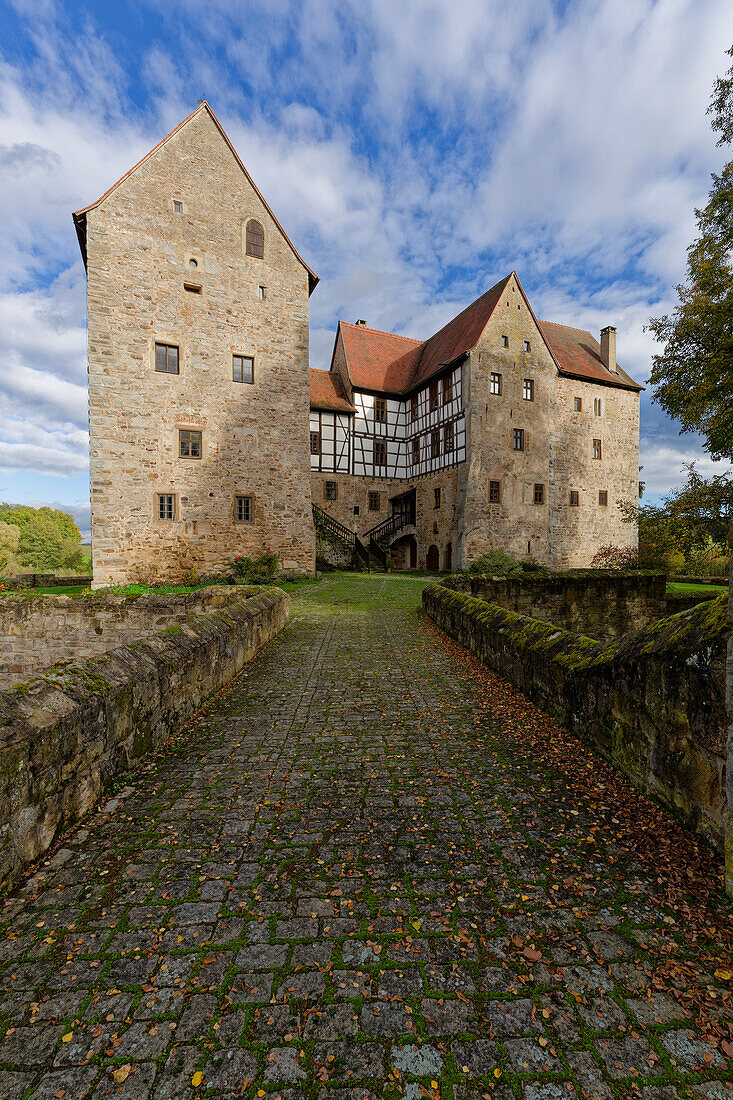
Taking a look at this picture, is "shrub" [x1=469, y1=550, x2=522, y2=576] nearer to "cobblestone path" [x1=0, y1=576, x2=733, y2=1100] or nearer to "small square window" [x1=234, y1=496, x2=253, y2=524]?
"small square window" [x1=234, y1=496, x2=253, y2=524]

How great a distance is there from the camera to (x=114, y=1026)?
1.79 metres

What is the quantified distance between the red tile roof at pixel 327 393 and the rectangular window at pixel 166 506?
12.5 meters

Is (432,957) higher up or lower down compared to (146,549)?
lower down

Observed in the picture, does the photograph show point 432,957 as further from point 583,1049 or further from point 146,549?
point 146,549

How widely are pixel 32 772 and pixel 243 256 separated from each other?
21.8m

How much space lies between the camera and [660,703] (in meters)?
3.15

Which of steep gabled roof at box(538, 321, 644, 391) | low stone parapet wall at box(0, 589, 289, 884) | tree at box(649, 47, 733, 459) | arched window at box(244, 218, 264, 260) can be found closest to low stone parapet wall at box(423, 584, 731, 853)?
low stone parapet wall at box(0, 589, 289, 884)

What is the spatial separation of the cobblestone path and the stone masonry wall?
959 cm

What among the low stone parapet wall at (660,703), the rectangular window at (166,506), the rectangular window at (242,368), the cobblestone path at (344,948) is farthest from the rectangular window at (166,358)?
the low stone parapet wall at (660,703)

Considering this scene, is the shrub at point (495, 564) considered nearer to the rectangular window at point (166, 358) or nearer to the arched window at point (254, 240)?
the rectangular window at point (166, 358)

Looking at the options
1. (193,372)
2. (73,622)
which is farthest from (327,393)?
(73,622)

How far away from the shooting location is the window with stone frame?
19625mm

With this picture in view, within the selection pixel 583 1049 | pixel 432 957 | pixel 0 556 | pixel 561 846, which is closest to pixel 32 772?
pixel 432 957

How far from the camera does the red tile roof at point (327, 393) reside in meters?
28.7
